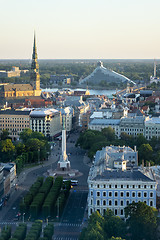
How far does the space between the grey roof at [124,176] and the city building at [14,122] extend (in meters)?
38.2

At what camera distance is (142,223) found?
3469 centimetres

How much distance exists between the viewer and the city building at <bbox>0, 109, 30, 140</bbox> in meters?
78.1

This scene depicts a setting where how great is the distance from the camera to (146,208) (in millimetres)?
35594

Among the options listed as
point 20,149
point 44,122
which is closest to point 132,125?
point 44,122

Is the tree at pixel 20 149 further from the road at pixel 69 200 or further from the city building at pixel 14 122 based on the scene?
the city building at pixel 14 122

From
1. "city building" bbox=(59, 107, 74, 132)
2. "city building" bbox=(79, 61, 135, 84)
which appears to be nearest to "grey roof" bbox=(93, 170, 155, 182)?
"city building" bbox=(59, 107, 74, 132)

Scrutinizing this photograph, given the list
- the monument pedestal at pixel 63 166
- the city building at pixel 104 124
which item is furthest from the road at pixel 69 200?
the city building at pixel 104 124

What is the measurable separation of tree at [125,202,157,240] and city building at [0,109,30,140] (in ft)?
144

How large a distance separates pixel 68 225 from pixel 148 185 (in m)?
6.23

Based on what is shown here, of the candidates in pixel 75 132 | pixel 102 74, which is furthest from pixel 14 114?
pixel 102 74

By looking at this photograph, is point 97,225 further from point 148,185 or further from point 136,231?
point 148,185

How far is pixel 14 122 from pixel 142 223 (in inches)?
1828

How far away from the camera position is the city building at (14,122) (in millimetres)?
78062

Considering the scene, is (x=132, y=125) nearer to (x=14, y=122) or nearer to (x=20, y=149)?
(x=14, y=122)
